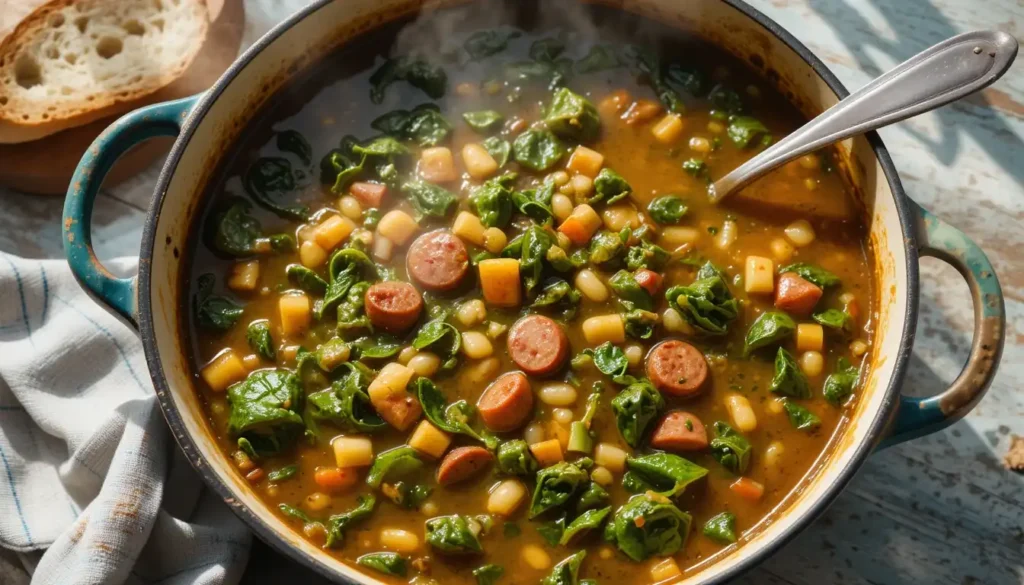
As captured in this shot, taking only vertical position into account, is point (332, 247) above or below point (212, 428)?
above

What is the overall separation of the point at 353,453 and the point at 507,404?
0.53 metres

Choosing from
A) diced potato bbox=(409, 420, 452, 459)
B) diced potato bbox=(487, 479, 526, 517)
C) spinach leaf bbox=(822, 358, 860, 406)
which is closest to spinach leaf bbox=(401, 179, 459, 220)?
diced potato bbox=(409, 420, 452, 459)

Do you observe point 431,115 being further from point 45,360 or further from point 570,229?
point 45,360

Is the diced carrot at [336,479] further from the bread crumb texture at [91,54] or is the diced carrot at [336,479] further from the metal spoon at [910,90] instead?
the bread crumb texture at [91,54]

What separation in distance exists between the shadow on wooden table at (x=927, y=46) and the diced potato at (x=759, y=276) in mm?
1084

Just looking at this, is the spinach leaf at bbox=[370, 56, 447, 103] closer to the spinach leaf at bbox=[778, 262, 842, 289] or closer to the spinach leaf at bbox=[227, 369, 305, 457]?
the spinach leaf at bbox=[227, 369, 305, 457]

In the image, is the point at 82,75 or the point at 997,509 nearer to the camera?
the point at 997,509

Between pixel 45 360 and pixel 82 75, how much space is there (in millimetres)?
1325

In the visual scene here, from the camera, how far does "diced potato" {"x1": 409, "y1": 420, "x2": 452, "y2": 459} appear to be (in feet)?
10.3

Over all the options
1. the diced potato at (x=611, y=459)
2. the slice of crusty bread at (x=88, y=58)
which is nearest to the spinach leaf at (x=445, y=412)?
the diced potato at (x=611, y=459)

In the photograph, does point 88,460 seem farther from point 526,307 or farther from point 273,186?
point 526,307

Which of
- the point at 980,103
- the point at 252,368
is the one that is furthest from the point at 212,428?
the point at 980,103

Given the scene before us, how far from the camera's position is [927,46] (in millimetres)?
4129

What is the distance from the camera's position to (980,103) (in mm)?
4031
